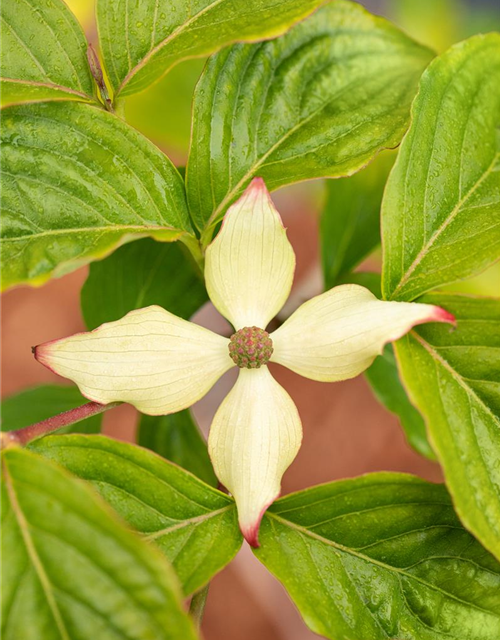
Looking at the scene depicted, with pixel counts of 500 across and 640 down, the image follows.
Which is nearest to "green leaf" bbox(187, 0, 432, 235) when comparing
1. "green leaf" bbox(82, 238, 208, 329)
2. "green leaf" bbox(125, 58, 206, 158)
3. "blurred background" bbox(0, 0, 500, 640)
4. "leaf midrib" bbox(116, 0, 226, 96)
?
"leaf midrib" bbox(116, 0, 226, 96)

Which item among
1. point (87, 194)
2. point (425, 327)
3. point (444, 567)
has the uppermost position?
point (87, 194)

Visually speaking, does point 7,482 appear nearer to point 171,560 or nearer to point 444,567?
point 171,560

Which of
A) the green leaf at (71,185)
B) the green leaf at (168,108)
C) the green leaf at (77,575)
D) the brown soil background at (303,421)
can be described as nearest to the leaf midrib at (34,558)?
the green leaf at (77,575)

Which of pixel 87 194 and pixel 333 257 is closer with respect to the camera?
pixel 87 194

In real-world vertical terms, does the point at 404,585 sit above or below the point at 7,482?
below

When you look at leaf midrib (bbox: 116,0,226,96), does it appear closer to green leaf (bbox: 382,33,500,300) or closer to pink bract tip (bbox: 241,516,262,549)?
green leaf (bbox: 382,33,500,300)

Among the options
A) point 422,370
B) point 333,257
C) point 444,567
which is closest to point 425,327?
point 422,370

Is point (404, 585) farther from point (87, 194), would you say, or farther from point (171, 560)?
point (87, 194)
